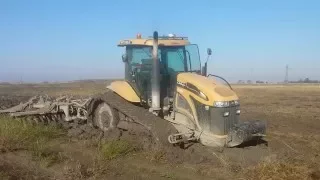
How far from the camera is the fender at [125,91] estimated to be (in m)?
11.7

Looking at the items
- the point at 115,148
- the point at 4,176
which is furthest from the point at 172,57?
the point at 4,176

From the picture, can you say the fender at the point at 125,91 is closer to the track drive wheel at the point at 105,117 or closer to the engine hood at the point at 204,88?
the track drive wheel at the point at 105,117

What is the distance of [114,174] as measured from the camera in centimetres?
827

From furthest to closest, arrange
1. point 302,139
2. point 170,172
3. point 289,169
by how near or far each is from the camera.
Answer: point 302,139
point 170,172
point 289,169

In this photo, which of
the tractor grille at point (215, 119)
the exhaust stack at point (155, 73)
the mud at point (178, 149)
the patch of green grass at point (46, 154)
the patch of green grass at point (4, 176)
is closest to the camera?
the patch of green grass at point (4, 176)

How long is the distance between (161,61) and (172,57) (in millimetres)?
367

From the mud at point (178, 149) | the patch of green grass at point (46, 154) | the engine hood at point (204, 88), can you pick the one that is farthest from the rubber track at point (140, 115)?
the patch of green grass at point (46, 154)

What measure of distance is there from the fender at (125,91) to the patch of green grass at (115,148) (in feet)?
6.09

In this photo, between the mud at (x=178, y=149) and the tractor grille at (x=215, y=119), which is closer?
the mud at (x=178, y=149)

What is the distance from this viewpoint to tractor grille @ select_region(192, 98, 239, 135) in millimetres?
10289

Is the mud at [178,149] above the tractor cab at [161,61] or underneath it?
underneath

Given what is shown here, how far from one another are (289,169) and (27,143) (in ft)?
19.1

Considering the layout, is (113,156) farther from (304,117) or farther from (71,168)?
(304,117)

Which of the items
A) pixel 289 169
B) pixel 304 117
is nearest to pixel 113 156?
pixel 289 169
